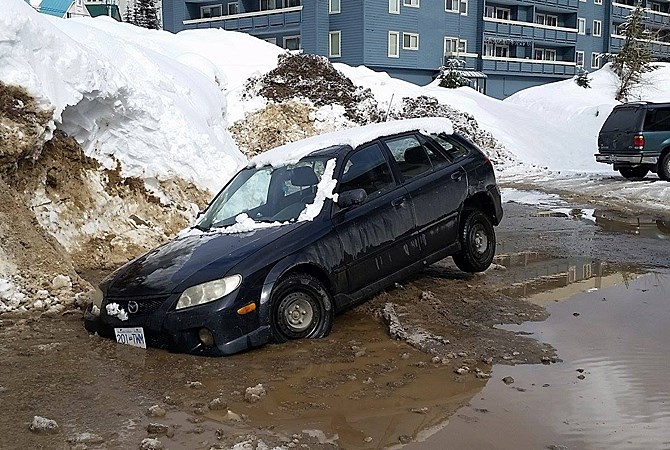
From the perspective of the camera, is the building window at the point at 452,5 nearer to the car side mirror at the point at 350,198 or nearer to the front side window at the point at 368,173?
the front side window at the point at 368,173

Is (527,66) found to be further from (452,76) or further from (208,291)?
(208,291)

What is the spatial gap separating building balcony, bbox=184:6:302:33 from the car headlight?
37.8 metres

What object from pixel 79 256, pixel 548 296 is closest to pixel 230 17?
pixel 79 256

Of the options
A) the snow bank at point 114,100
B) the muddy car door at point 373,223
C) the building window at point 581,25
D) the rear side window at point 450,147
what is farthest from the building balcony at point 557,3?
the muddy car door at point 373,223

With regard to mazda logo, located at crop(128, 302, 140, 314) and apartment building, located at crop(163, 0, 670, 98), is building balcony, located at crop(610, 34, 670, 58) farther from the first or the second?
mazda logo, located at crop(128, 302, 140, 314)

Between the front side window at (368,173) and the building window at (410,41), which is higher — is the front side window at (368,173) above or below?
below

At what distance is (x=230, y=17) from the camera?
4431cm

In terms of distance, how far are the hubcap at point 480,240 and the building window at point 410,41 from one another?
3573cm

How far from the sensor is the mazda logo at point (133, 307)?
5.76 meters

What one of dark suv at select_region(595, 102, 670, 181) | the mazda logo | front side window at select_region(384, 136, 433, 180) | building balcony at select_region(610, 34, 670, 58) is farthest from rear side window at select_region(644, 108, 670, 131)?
building balcony at select_region(610, 34, 670, 58)

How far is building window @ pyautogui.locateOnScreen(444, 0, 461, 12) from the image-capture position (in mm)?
45750

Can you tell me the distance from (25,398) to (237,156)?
837cm

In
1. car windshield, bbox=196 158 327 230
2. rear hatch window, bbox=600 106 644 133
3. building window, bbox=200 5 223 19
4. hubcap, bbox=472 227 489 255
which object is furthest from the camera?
building window, bbox=200 5 223 19

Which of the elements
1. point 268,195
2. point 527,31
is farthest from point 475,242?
point 527,31
